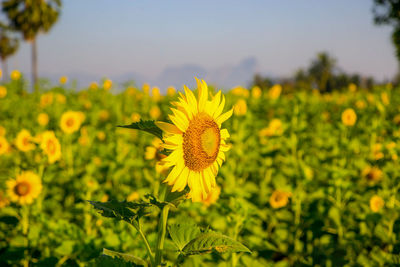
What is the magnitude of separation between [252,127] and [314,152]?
1019 mm

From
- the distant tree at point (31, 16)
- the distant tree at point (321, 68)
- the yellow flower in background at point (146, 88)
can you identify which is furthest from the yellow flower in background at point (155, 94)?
the distant tree at point (321, 68)

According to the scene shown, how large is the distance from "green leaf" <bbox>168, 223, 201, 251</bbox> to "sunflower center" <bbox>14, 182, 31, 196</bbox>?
195cm

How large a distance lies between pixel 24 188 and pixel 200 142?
85.1 inches

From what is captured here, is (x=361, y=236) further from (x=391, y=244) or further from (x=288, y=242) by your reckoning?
(x=288, y=242)

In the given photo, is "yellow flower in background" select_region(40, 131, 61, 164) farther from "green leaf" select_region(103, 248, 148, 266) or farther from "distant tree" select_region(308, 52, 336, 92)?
"distant tree" select_region(308, 52, 336, 92)

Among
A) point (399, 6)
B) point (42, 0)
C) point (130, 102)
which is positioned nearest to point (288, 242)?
point (130, 102)

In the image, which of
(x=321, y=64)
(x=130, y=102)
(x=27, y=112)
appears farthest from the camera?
(x=321, y=64)

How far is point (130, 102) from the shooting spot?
23.9ft

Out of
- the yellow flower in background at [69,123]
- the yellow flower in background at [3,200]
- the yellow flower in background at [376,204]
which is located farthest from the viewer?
the yellow flower in background at [69,123]

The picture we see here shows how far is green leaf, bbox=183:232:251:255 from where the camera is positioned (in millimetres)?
1326

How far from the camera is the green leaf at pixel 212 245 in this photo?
1.33 m

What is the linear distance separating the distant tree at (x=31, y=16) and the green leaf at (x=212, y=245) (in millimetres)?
39670

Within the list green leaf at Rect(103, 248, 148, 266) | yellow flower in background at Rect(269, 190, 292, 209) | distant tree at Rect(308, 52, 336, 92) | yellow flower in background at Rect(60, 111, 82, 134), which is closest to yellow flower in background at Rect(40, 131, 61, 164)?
yellow flower in background at Rect(60, 111, 82, 134)

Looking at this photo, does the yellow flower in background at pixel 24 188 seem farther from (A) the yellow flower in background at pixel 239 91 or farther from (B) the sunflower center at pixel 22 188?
(A) the yellow flower in background at pixel 239 91
